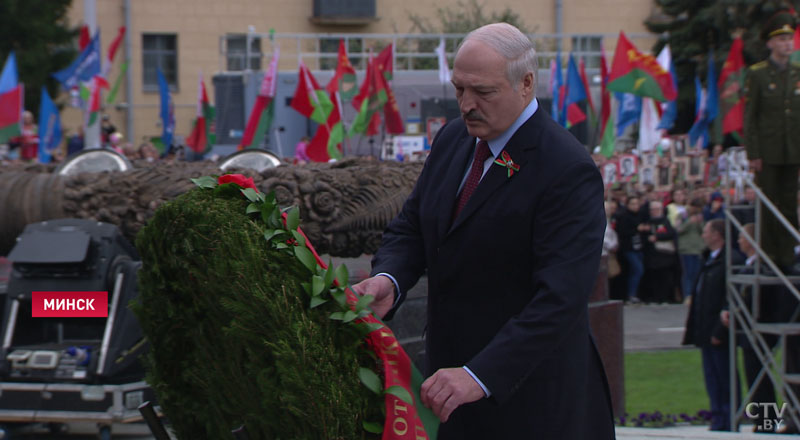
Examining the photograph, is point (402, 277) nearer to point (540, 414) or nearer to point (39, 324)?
point (540, 414)

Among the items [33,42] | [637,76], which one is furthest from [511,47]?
[33,42]

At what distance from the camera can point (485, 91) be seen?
9.04 ft

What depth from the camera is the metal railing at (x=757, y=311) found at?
Result: 7855 millimetres

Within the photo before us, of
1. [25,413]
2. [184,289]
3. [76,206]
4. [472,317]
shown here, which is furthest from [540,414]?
[76,206]

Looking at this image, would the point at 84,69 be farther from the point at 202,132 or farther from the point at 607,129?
the point at 607,129

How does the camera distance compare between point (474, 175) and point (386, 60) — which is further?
point (386, 60)

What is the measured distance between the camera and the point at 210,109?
2383 cm

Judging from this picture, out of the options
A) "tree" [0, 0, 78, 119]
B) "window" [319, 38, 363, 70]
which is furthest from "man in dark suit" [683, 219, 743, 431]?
"window" [319, 38, 363, 70]

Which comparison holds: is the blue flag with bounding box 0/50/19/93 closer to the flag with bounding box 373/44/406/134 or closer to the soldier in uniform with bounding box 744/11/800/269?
the flag with bounding box 373/44/406/134

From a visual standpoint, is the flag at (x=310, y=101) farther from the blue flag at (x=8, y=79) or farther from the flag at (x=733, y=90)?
the flag at (x=733, y=90)

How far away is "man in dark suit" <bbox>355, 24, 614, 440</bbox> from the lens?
8.78 ft

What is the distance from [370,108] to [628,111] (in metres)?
4.73

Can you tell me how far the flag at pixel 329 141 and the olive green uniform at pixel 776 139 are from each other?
9.84m

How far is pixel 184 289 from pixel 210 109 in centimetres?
2109
